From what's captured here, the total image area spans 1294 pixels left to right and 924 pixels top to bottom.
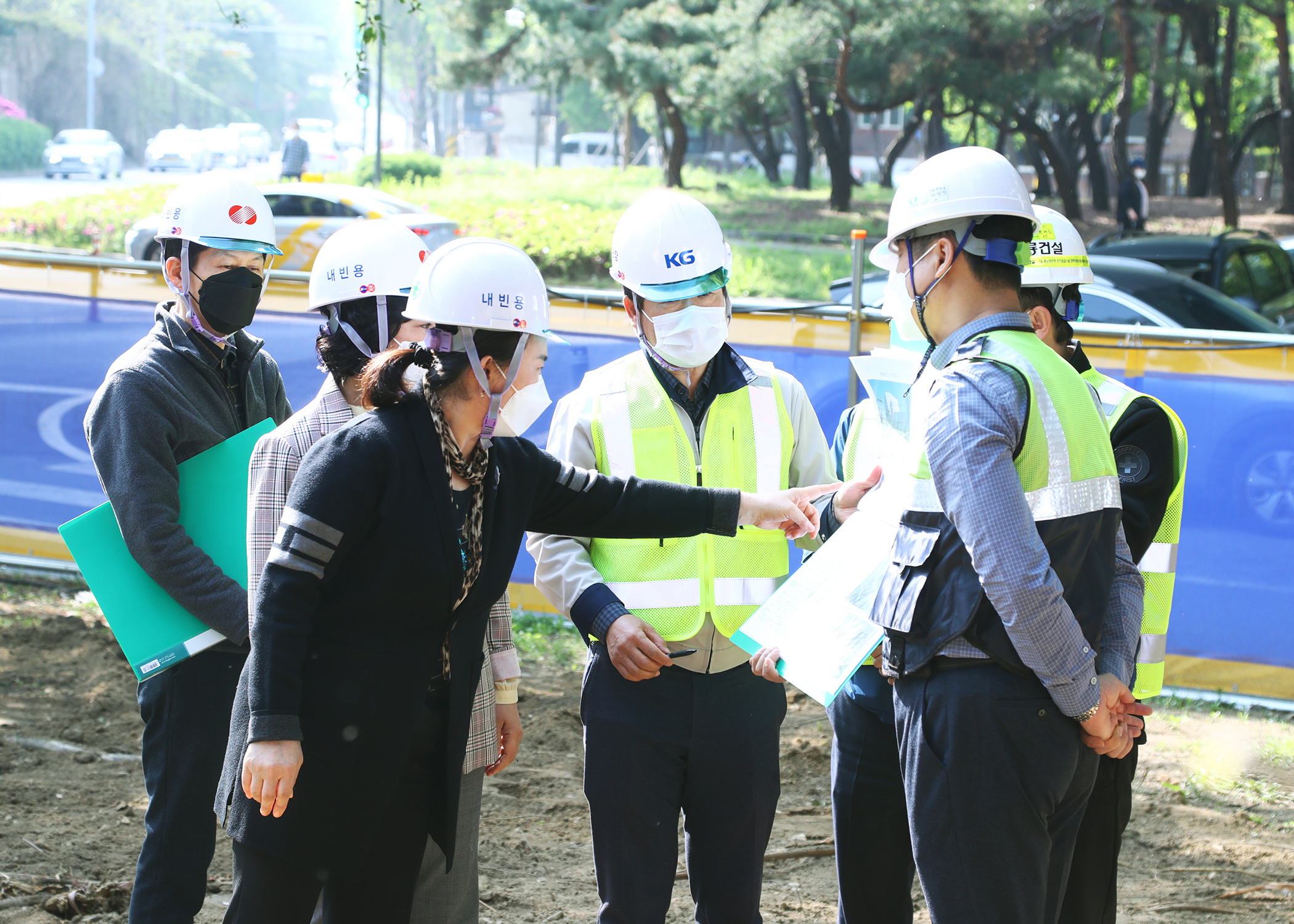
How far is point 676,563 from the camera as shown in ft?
10.7

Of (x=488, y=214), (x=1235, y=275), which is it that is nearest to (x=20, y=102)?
(x=488, y=214)

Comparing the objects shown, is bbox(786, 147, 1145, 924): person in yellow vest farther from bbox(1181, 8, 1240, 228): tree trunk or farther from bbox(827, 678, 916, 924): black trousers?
bbox(1181, 8, 1240, 228): tree trunk

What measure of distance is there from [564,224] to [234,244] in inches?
715

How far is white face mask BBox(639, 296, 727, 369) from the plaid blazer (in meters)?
0.88

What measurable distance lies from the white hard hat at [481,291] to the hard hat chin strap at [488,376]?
27 millimetres

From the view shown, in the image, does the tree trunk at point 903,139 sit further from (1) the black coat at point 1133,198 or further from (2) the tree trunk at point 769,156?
(1) the black coat at point 1133,198

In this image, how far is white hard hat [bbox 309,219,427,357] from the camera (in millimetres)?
3252

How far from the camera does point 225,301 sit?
355 centimetres

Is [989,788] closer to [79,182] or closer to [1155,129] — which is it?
[1155,129]

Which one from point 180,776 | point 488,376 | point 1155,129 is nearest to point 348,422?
point 488,376

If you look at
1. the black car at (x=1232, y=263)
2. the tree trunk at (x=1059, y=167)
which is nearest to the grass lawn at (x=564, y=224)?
the tree trunk at (x=1059, y=167)

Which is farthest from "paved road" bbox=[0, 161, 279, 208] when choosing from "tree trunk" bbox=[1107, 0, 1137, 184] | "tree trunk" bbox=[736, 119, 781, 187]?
"tree trunk" bbox=[1107, 0, 1137, 184]

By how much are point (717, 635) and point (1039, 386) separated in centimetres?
120

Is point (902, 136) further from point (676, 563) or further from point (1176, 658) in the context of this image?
point (676, 563)
